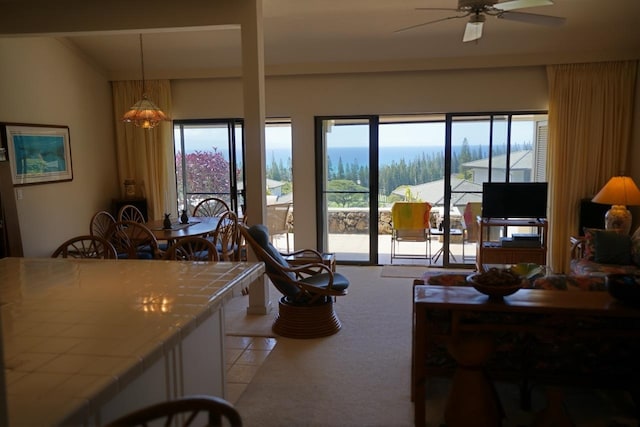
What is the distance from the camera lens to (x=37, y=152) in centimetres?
580

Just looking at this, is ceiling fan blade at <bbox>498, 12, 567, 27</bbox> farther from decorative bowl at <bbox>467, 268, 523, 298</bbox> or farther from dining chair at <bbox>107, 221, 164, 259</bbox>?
dining chair at <bbox>107, 221, 164, 259</bbox>

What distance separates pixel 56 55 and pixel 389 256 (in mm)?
5063

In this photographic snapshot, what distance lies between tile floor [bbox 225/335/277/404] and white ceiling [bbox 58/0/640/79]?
127 inches

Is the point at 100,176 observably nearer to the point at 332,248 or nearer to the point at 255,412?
the point at 332,248

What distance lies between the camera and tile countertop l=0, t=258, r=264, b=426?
1233mm

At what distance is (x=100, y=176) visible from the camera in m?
6.96

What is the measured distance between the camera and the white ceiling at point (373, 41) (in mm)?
5160

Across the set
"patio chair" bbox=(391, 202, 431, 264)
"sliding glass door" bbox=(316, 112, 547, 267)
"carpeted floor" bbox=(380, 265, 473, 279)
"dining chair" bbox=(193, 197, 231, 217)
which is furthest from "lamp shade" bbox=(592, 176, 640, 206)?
"dining chair" bbox=(193, 197, 231, 217)

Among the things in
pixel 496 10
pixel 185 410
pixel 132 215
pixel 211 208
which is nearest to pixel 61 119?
pixel 132 215

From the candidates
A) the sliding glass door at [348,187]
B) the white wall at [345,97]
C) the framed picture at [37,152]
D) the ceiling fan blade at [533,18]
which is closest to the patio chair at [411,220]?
the sliding glass door at [348,187]

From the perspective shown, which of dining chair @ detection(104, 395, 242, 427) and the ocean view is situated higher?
the ocean view

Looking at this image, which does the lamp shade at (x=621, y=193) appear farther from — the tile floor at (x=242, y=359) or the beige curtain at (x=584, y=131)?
the tile floor at (x=242, y=359)

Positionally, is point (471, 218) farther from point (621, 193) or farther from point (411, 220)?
point (621, 193)

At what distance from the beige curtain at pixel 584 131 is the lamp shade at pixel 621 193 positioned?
2.72 feet
